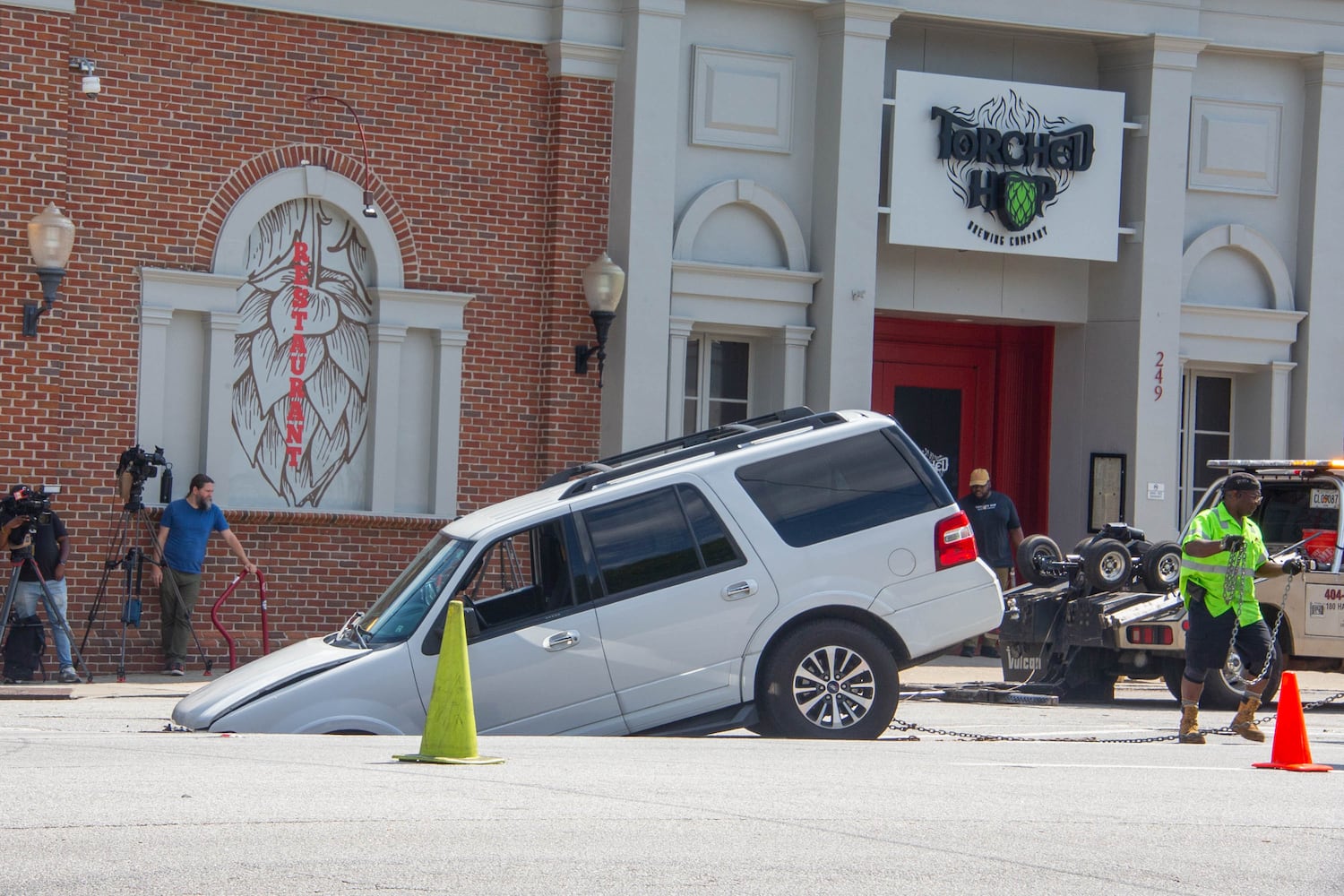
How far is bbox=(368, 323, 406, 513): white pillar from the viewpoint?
1709 cm

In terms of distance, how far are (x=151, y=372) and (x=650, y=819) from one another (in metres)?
10.1

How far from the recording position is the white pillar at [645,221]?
17453 mm

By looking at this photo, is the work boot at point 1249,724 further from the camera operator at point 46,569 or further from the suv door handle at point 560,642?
the camera operator at point 46,569

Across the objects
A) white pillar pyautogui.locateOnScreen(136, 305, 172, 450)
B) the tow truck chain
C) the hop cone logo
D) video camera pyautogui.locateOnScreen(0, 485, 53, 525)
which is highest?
the hop cone logo

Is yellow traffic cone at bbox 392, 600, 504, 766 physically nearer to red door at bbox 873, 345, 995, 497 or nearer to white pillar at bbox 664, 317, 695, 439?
white pillar at bbox 664, 317, 695, 439

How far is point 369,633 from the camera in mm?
10922

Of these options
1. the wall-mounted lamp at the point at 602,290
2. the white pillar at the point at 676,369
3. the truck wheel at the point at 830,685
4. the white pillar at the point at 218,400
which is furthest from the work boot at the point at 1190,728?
the white pillar at the point at 218,400

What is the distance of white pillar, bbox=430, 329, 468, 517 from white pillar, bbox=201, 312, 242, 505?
6.21 ft

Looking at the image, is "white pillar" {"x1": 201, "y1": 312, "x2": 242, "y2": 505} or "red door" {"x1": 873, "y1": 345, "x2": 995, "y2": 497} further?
"red door" {"x1": 873, "y1": 345, "x2": 995, "y2": 497}

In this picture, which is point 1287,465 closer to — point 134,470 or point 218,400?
point 218,400

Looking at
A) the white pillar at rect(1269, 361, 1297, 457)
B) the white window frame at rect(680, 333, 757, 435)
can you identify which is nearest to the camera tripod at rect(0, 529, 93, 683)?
the white window frame at rect(680, 333, 757, 435)

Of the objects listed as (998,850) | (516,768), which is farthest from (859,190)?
(998,850)

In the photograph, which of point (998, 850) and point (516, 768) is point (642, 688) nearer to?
point (516, 768)

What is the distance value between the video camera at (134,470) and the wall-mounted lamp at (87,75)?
3015mm
